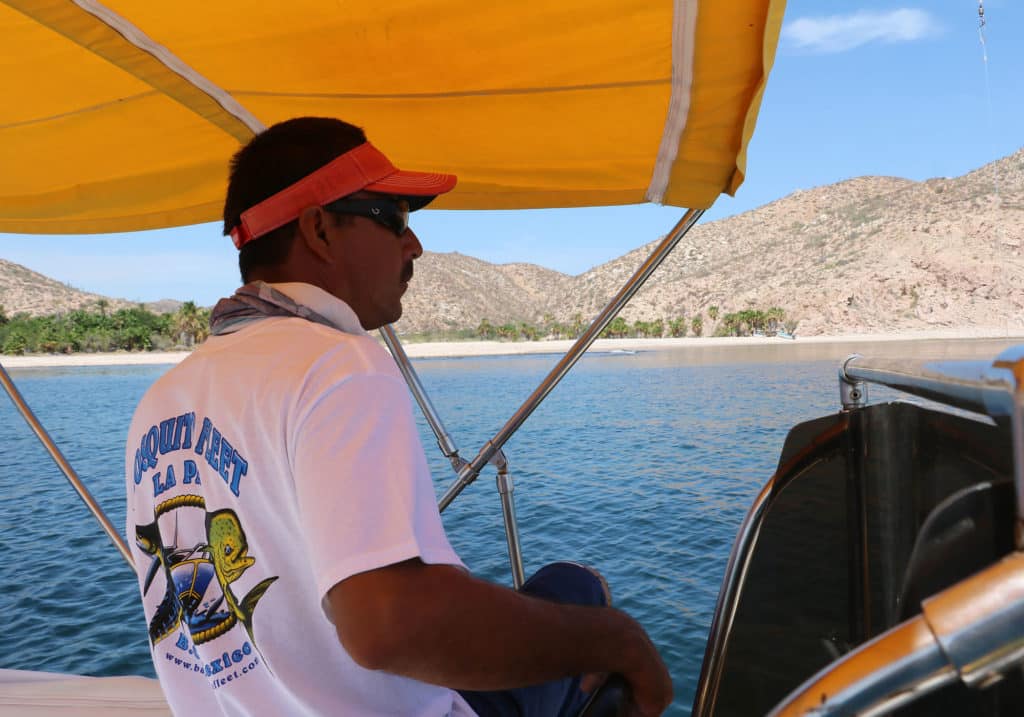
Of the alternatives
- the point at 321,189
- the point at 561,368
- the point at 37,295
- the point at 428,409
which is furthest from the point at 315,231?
the point at 37,295

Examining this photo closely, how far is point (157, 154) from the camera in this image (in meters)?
2.45

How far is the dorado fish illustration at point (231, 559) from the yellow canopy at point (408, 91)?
1114 millimetres

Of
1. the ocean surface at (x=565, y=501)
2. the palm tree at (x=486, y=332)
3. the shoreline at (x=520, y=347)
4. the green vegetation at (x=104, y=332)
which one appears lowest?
the ocean surface at (x=565, y=501)

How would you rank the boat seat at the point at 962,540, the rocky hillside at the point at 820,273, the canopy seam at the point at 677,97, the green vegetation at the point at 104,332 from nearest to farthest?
the boat seat at the point at 962,540 → the canopy seam at the point at 677,97 → the rocky hillside at the point at 820,273 → the green vegetation at the point at 104,332

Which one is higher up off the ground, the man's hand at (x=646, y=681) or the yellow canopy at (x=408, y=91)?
the yellow canopy at (x=408, y=91)

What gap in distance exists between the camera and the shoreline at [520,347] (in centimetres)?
5559

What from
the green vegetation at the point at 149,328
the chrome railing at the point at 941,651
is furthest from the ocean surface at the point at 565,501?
the green vegetation at the point at 149,328

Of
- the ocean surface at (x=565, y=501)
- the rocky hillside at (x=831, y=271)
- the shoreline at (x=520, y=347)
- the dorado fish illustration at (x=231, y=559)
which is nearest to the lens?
the dorado fish illustration at (x=231, y=559)

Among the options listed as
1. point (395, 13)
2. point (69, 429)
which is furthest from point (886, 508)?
point (69, 429)

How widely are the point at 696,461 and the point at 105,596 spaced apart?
35.2 feet

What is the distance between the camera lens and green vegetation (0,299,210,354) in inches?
2446

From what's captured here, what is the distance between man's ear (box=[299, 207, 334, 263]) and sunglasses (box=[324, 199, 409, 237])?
0.06 ft

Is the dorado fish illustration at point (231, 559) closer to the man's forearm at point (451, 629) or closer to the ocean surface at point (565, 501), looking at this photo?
the man's forearm at point (451, 629)

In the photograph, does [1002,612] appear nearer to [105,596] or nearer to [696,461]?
[105,596]
